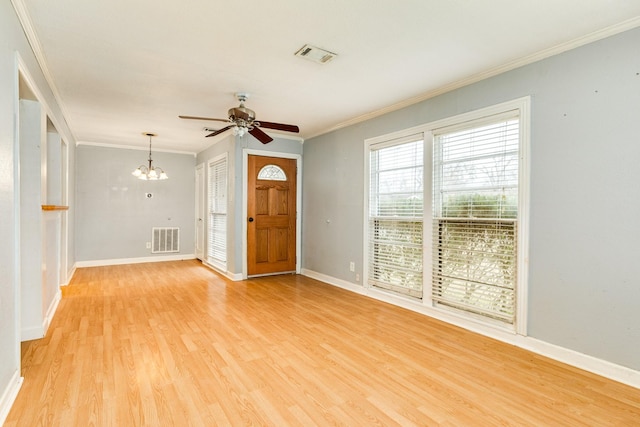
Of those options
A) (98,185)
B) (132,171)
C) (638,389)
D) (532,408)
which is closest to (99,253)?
(98,185)

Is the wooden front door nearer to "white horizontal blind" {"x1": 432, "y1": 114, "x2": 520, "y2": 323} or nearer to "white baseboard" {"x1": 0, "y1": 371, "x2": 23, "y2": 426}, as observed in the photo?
"white horizontal blind" {"x1": 432, "y1": 114, "x2": 520, "y2": 323}

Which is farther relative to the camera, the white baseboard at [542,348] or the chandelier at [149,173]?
the chandelier at [149,173]

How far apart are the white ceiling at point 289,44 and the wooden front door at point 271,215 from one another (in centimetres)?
167

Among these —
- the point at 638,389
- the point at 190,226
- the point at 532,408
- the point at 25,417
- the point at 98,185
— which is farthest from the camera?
the point at 190,226

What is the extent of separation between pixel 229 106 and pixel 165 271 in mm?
3546

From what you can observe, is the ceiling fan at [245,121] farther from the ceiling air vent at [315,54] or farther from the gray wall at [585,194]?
the gray wall at [585,194]

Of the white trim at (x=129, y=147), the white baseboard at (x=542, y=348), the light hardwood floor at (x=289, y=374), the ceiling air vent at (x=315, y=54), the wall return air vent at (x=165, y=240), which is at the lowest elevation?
the light hardwood floor at (x=289, y=374)

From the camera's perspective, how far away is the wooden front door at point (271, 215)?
5359mm

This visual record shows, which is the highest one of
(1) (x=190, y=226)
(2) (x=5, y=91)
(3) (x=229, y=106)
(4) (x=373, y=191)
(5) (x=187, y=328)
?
(3) (x=229, y=106)

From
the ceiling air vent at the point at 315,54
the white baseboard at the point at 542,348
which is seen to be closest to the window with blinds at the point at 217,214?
the white baseboard at the point at 542,348

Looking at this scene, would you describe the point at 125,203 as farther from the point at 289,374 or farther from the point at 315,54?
the point at 289,374

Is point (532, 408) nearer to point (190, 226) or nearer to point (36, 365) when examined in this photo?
point (36, 365)

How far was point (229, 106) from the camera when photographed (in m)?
3.97

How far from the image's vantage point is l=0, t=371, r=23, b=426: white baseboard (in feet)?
5.77
